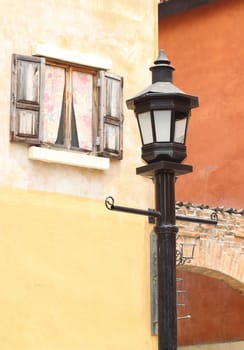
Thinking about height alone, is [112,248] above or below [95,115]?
below

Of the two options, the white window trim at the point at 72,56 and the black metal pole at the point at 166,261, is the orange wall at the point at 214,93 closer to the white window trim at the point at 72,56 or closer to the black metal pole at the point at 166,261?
the white window trim at the point at 72,56

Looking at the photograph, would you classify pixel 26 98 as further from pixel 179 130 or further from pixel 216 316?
pixel 216 316

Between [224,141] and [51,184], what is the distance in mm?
5580

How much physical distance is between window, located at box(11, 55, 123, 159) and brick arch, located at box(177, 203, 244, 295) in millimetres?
1617

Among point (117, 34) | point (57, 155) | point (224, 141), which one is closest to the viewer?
point (57, 155)

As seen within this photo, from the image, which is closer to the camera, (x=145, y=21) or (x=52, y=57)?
(x=52, y=57)

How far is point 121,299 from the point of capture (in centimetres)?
1165

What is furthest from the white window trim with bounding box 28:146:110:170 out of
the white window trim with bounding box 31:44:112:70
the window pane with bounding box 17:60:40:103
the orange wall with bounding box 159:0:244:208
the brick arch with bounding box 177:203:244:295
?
the orange wall with bounding box 159:0:244:208

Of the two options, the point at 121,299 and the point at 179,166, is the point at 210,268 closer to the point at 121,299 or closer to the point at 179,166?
the point at 121,299

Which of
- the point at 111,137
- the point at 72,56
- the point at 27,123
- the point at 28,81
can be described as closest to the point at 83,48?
the point at 72,56

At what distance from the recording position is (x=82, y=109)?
11.6 metres

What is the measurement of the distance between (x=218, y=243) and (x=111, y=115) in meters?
2.51

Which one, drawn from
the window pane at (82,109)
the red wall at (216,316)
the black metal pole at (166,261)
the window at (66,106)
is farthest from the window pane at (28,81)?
the red wall at (216,316)

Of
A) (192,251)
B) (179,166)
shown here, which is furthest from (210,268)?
(179,166)
